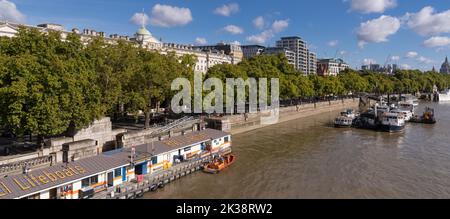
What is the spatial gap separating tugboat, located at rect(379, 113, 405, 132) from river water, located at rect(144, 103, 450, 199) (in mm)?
4934

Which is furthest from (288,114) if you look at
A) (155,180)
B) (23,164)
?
(23,164)

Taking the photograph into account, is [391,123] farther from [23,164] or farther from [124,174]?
[23,164]

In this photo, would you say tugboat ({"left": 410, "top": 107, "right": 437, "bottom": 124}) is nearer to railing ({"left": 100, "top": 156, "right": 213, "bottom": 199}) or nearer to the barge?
the barge

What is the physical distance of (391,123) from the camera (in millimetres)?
77125

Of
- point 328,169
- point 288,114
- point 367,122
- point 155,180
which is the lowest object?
point 328,169

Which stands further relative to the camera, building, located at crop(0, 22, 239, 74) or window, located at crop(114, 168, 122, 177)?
building, located at crop(0, 22, 239, 74)

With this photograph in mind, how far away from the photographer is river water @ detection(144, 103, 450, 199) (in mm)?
36406

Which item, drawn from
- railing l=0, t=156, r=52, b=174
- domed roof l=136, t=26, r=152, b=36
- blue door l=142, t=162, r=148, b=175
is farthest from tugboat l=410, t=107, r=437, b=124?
domed roof l=136, t=26, r=152, b=36

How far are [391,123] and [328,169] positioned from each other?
132 ft

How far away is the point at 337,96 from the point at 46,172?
140227 millimetres

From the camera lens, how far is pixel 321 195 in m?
35.5

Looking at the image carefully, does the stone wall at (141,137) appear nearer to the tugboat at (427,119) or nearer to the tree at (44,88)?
the tree at (44,88)

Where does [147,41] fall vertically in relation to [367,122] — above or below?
above
